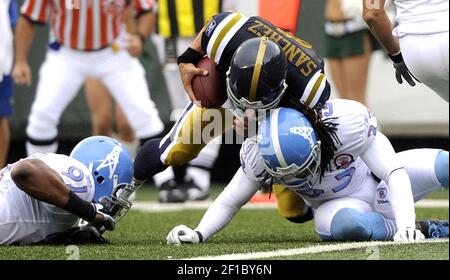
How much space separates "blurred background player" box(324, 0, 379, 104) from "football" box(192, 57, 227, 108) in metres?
2.94

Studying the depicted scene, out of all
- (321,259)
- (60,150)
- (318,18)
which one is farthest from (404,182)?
(60,150)

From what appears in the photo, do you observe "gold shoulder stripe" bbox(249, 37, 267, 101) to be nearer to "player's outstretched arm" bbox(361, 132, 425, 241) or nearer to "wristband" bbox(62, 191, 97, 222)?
"player's outstretched arm" bbox(361, 132, 425, 241)

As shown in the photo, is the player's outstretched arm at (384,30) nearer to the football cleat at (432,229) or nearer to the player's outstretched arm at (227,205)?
the football cleat at (432,229)

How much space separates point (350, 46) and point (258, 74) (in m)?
3.43

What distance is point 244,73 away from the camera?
382 centimetres

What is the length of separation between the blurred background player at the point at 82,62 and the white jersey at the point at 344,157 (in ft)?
8.85

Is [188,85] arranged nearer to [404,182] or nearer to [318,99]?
[318,99]

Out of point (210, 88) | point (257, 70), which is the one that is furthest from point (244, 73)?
point (210, 88)

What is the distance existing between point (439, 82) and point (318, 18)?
396 centimetres

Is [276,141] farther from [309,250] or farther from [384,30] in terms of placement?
[384,30]

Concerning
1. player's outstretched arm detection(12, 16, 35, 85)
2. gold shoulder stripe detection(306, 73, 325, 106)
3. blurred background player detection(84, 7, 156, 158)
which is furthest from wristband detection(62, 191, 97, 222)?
blurred background player detection(84, 7, 156, 158)

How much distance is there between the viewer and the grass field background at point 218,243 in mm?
3586

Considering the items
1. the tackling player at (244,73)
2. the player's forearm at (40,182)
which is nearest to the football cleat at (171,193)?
the tackling player at (244,73)
